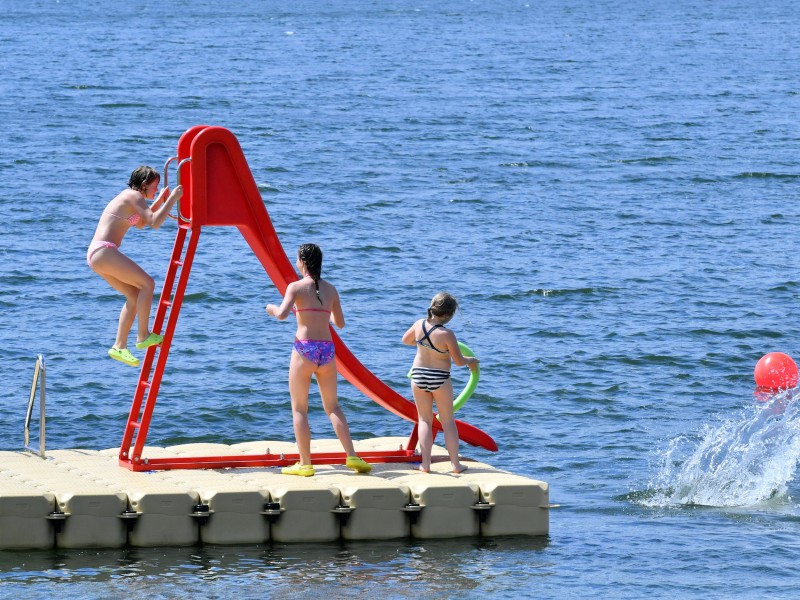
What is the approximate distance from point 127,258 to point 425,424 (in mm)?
2999

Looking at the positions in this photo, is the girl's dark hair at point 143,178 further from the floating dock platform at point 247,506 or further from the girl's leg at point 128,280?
the floating dock platform at point 247,506

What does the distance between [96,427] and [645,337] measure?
29.9ft

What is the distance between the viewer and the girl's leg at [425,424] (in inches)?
495

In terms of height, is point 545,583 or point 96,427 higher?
point 96,427

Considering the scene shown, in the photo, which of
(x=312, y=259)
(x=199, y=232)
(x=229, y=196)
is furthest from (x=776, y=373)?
(x=199, y=232)

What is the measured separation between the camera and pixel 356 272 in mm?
26766

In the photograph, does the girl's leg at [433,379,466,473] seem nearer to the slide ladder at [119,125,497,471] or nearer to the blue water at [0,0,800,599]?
the slide ladder at [119,125,497,471]

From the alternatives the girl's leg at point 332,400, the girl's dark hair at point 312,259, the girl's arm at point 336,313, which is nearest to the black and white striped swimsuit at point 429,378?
the girl's leg at point 332,400

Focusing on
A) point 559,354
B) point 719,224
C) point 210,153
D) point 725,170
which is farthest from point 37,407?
point 725,170

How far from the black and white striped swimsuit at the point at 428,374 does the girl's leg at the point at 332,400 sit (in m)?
0.74

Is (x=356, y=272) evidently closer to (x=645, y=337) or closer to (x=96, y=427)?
(x=645, y=337)

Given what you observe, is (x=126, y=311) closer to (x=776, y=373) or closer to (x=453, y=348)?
(x=453, y=348)

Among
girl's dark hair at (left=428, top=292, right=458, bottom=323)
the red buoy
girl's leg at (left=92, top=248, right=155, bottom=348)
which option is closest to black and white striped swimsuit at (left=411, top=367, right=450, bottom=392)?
girl's dark hair at (left=428, top=292, right=458, bottom=323)

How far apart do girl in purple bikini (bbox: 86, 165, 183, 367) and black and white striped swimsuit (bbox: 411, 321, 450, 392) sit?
2.26 metres
